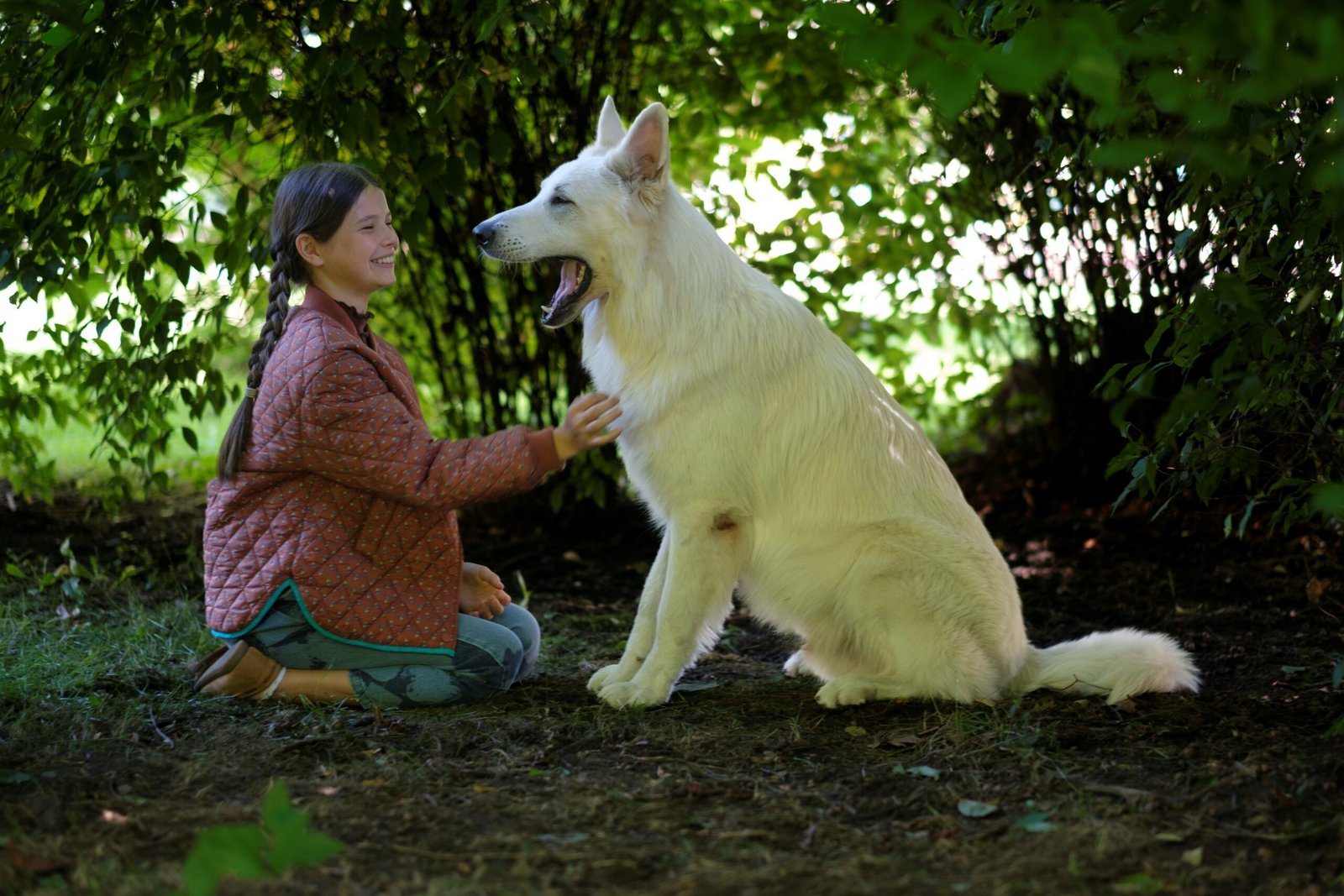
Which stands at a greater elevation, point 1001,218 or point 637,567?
A: point 1001,218

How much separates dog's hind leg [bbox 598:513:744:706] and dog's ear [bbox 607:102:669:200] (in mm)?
1023

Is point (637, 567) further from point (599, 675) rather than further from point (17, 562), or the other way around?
point (17, 562)

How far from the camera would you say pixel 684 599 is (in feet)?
11.7

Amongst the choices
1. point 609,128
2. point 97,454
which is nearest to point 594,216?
point 609,128

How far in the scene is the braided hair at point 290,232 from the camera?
3445mm

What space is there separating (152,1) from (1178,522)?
465cm

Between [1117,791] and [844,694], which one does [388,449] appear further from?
[1117,791]

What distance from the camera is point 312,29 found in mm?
4504

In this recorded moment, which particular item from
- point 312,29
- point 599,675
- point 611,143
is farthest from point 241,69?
point 599,675

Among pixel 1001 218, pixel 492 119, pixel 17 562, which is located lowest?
pixel 17 562

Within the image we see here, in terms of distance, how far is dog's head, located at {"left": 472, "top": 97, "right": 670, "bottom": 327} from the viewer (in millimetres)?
3545

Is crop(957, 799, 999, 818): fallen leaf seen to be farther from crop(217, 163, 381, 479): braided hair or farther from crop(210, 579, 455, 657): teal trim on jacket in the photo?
crop(217, 163, 381, 479): braided hair

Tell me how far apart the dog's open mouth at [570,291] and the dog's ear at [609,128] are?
1.44 feet

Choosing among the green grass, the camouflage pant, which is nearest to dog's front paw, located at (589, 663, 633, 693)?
the camouflage pant
